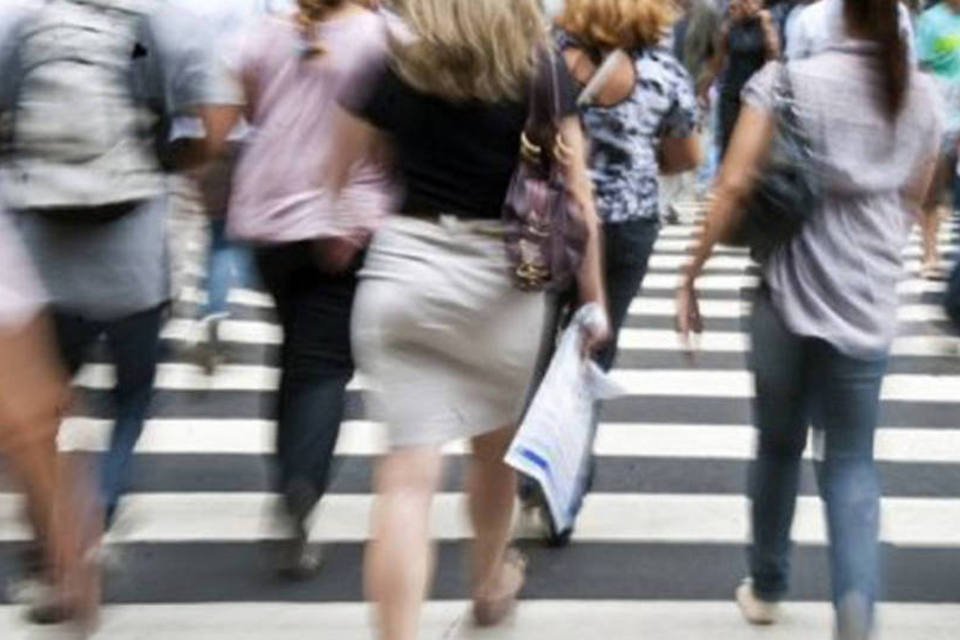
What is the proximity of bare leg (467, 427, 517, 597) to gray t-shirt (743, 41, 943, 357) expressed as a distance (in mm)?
713

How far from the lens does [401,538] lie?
406cm

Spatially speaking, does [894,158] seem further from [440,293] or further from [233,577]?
[233,577]

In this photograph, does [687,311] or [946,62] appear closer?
[687,311]

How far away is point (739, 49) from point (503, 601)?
27.8 ft

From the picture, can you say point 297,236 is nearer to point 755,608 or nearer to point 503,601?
point 503,601

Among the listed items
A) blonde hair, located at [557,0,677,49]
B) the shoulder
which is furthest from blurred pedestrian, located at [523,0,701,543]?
the shoulder

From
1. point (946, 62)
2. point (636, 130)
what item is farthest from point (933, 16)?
point (636, 130)

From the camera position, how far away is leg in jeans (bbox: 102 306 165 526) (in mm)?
4871

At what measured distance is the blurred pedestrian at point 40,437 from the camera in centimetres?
437

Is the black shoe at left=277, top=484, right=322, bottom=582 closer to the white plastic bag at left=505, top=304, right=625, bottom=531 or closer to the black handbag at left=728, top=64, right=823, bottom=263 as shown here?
the white plastic bag at left=505, top=304, right=625, bottom=531

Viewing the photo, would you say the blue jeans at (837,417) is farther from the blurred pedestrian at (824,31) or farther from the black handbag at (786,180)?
the blurred pedestrian at (824,31)

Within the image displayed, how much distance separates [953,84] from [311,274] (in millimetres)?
5168

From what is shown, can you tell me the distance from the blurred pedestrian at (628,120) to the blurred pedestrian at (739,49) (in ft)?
22.7

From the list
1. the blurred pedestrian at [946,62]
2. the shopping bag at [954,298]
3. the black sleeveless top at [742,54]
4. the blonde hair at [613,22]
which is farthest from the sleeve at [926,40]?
the blonde hair at [613,22]
